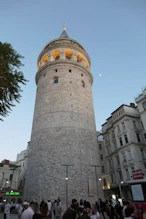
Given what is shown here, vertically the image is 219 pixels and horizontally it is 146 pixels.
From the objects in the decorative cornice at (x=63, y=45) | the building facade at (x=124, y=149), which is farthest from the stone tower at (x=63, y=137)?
the building facade at (x=124, y=149)

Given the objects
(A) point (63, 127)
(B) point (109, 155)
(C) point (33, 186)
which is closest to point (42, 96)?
(A) point (63, 127)

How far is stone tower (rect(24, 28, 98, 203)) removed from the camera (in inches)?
672

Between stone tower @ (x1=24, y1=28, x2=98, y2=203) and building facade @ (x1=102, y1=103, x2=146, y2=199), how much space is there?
29.8ft

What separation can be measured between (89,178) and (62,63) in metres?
16.5

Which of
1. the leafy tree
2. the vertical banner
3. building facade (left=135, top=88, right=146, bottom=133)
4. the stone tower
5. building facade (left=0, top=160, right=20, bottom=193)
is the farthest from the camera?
A: building facade (left=0, top=160, right=20, bottom=193)

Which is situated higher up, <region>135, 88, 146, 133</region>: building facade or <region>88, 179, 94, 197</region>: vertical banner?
<region>135, 88, 146, 133</region>: building facade

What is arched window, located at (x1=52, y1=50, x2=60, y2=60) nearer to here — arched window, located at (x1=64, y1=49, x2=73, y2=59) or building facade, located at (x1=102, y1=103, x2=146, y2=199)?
arched window, located at (x1=64, y1=49, x2=73, y2=59)

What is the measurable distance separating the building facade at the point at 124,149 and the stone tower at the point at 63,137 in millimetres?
9074

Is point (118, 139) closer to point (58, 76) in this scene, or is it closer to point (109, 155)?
point (109, 155)

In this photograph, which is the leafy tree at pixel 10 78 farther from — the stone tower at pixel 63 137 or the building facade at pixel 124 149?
the building facade at pixel 124 149

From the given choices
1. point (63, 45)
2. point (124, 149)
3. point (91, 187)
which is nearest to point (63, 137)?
point (91, 187)

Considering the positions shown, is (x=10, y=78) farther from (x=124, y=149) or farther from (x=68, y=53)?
(x=124, y=149)

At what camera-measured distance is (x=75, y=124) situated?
20.3 m

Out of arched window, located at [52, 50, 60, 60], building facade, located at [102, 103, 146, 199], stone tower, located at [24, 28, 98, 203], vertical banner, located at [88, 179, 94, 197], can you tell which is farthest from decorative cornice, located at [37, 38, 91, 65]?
vertical banner, located at [88, 179, 94, 197]
